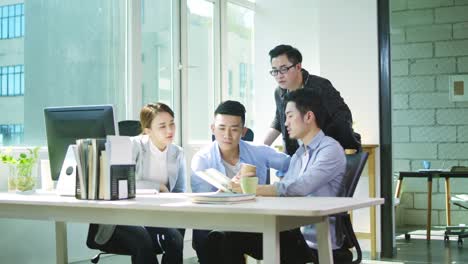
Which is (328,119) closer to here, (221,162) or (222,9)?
(221,162)

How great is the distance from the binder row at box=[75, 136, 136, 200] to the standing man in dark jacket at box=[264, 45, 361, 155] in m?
0.90

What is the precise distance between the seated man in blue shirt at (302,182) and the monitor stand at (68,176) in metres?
0.67

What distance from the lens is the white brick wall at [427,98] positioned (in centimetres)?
807

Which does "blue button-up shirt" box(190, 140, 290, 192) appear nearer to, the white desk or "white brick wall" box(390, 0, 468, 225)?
the white desk

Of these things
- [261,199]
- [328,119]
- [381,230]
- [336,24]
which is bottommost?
[381,230]

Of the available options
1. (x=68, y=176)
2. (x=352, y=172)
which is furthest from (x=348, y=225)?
(x=68, y=176)

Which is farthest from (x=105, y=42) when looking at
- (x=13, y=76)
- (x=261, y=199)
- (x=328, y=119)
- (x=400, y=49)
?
(x=400, y=49)

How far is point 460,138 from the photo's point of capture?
26.4ft

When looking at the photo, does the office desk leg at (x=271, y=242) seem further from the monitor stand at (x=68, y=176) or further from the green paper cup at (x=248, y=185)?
the monitor stand at (x=68, y=176)

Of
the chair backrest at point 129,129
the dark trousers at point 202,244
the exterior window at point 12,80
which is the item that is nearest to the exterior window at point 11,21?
the exterior window at point 12,80

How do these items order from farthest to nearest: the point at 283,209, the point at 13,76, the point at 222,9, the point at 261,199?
the point at 222,9, the point at 13,76, the point at 261,199, the point at 283,209

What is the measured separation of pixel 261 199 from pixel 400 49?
594 centimetres

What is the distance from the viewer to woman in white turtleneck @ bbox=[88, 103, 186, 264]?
3.53 meters

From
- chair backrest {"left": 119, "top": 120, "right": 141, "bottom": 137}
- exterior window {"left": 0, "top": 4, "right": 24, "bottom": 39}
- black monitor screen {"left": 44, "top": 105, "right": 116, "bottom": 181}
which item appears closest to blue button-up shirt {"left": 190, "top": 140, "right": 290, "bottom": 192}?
black monitor screen {"left": 44, "top": 105, "right": 116, "bottom": 181}
